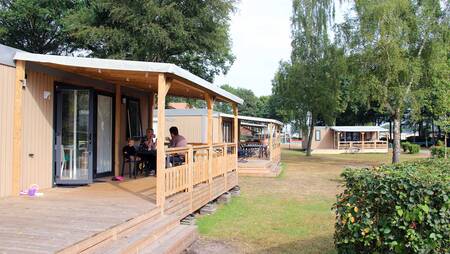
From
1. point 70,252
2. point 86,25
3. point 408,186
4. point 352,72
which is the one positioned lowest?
point 70,252

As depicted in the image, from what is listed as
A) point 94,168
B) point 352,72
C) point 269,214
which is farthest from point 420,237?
point 352,72

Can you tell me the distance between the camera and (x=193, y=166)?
26.2 ft

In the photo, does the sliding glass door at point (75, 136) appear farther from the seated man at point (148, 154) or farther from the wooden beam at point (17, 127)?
the seated man at point (148, 154)

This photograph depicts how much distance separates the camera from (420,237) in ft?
12.0

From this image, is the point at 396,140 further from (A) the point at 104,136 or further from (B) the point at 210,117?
(A) the point at 104,136

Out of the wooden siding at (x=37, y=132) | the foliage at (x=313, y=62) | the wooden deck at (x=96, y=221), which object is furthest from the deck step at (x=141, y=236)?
the foliage at (x=313, y=62)

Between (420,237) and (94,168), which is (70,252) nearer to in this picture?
(420,237)

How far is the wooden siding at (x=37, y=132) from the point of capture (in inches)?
283

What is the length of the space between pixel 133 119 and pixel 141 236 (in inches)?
244

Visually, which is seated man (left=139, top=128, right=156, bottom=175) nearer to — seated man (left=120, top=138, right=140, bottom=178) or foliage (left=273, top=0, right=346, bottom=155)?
seated man (left=120, top=138, right=140, bottom=178)

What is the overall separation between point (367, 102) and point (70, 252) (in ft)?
64.0

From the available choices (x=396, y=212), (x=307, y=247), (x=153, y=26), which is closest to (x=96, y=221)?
(x=307, y=247)

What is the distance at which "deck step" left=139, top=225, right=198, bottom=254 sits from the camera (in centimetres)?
507

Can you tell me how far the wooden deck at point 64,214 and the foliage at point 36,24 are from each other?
18.2 meters
